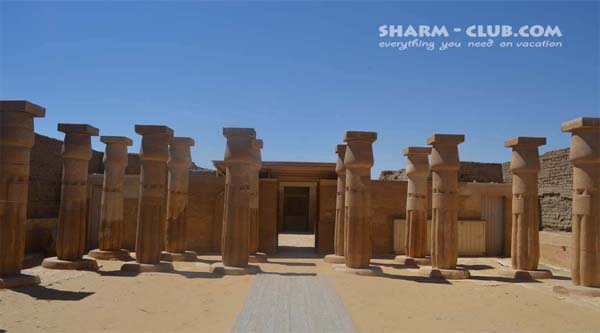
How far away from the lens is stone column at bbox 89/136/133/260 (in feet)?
54.2

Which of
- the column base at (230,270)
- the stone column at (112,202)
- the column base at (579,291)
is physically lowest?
the column base at (230,270)

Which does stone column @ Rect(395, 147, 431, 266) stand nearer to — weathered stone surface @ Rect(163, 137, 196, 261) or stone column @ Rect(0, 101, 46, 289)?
weathered stone surface @ Rect(163, 137, 196, 261)

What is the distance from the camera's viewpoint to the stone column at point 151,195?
Answer: 13836mm

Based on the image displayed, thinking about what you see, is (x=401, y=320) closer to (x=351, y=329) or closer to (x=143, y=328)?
(x=351, y=329)

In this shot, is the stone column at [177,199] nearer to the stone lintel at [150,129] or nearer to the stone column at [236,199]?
the stone lintel at [150,129]

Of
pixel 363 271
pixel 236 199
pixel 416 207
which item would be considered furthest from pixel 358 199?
pixel 416 207

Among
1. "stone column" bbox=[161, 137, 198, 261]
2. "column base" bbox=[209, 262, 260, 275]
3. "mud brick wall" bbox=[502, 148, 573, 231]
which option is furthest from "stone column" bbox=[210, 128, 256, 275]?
"mud brick wall" bbox=[502, 148, 573, 231]

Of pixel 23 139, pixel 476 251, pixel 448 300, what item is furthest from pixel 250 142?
pixel 476 251

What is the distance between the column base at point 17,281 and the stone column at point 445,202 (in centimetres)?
997

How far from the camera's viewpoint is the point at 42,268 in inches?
549

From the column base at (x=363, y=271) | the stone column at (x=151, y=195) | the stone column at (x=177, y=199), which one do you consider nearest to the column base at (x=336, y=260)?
the column base at (x=363, y=271)

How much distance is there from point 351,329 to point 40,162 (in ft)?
53.2

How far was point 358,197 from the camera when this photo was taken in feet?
46.0

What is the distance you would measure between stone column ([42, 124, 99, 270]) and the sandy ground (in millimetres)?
682
